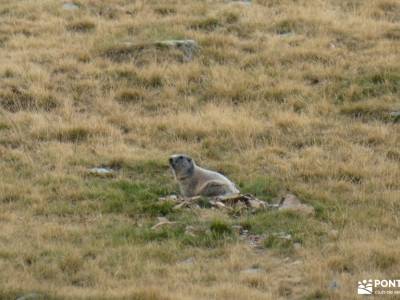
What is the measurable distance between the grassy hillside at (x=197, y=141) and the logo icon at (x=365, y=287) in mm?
138

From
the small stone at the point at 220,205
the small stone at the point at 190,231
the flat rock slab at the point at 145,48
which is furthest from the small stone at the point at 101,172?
the flat rock slab at the point at 145,48

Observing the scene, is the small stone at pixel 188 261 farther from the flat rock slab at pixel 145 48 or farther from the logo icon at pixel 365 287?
the flat rock slab at pixel 145 48

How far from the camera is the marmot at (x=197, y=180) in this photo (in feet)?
41.7

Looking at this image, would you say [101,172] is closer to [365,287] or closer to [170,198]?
[170,198]

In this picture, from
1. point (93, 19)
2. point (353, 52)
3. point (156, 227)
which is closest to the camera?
point (156, 227)

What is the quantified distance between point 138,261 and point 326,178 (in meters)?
4.00

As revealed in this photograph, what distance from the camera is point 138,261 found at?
409 inches

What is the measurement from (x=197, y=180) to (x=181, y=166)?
1.10ft

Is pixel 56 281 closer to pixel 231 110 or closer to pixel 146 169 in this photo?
pixel 146 169

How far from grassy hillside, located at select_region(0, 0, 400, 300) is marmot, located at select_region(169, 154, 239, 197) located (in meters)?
0.40

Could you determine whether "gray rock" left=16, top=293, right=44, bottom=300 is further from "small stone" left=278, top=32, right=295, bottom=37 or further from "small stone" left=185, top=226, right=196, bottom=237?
"small stone" left=278, top=32, right=295, bottom=37

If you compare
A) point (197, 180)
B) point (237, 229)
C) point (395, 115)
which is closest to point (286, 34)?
point (395, 115)

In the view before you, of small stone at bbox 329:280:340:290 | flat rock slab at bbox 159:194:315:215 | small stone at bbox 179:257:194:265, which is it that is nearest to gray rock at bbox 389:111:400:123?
flat rock slab at bbox 159:194:315:215

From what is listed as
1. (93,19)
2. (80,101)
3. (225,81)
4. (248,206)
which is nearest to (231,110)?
(225,81)
